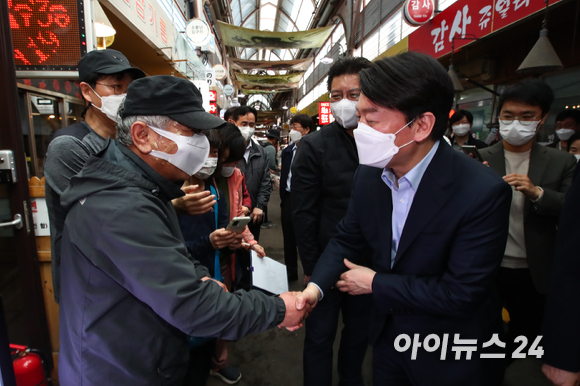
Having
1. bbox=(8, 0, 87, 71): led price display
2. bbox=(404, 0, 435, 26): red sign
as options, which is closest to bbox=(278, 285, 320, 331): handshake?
bbox=(8, 0, 87, 71): led price display

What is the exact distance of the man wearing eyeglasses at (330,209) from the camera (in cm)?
193

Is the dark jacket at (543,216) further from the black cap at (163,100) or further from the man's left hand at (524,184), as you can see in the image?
the black cap at (163,100)

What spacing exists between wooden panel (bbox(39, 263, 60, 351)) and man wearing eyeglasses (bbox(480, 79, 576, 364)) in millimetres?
3265

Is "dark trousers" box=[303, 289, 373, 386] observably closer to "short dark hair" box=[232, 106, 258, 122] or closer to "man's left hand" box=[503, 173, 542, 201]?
"man's left hand" box=[503, 173, 542, 201]

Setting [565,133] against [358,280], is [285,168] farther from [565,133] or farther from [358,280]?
[565,133]

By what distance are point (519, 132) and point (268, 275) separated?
1.88 m

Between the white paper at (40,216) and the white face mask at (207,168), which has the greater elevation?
the white face mask at (207,168)

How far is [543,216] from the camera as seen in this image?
6.48ft

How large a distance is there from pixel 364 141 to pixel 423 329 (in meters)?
0.84

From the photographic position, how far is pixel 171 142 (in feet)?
4.01

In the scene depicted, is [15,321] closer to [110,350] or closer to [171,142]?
[110,350]

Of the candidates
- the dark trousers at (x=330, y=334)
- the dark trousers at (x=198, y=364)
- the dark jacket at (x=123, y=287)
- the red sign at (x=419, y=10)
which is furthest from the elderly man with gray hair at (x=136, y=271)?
the red sign at (x=419, y=10)

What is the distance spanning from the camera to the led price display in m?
2.24

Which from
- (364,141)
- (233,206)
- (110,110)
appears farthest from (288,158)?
(364,141)
